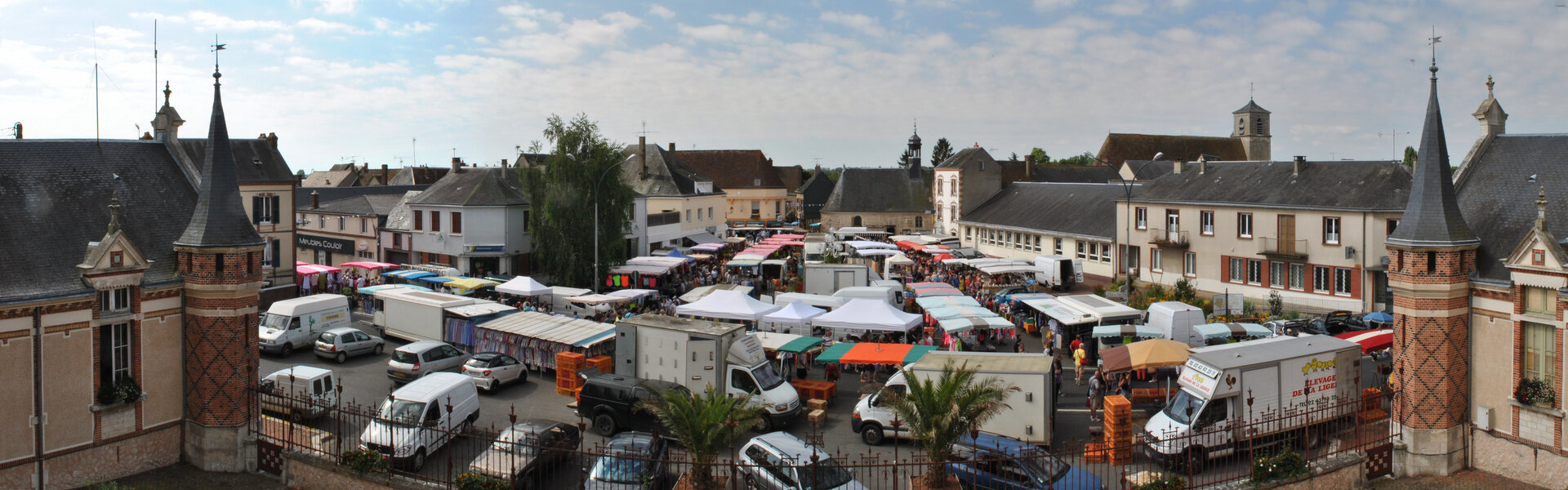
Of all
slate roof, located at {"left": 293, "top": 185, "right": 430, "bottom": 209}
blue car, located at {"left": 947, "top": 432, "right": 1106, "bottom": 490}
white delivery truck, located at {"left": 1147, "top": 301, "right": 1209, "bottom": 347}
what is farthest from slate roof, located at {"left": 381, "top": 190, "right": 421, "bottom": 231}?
blue car, located at {"left": 947, "top": 432, "right": 1106, "bottom": 490}

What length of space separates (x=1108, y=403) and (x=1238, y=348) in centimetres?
320

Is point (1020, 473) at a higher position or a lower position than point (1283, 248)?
lower

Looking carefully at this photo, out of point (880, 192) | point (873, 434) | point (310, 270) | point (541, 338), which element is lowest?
point (873, 434)

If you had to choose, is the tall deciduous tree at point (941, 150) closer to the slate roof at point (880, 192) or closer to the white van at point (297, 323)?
the slate roof at point (880, 192)

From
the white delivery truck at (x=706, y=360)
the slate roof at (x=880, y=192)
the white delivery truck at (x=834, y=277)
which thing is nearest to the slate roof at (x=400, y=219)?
the white delivery truck at (x=834, y=277)

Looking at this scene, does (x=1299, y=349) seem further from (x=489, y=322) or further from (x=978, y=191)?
(x=978, y=191)

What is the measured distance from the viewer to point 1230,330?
86.7ft


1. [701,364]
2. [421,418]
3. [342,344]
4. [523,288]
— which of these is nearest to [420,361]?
[342,344]

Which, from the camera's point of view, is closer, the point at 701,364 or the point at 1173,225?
the point at 701,364

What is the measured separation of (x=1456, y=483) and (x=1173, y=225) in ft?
87.2

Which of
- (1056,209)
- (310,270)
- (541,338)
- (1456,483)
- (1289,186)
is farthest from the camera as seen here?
(1056,209)

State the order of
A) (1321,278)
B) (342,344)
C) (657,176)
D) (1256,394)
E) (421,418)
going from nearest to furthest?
(421,418), (1256,394), (342,344), (1321,278), (657,176)

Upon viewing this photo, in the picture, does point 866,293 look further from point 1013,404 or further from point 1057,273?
point 1013,404

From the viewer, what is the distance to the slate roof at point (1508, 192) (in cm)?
1570
